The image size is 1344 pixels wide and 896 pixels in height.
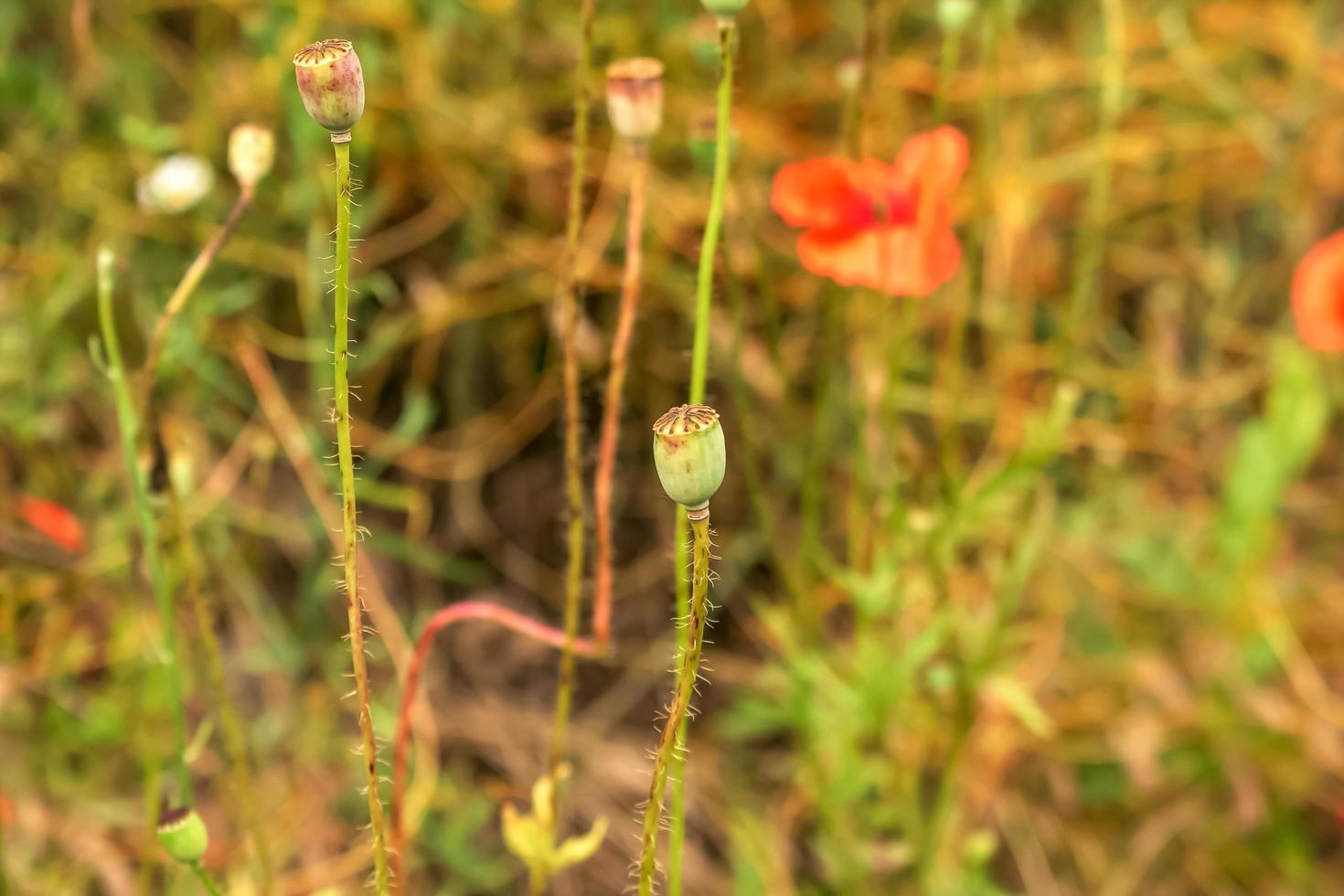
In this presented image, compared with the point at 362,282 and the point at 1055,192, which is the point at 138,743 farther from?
the point at 1055,192

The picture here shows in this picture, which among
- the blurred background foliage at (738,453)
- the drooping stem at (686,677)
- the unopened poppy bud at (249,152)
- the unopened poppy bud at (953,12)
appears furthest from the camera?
the blurred background foliage at (738,453)

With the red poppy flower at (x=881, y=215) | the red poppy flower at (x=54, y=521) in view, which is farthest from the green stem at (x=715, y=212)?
the red poppy flower at (x=54, y=521)

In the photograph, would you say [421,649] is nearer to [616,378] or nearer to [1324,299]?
[616,378]

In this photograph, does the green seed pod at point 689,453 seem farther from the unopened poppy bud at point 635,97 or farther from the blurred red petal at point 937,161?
the blurred red petal at point 937,161

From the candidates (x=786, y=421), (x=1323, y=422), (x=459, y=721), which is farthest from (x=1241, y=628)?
(x=459, y=721)

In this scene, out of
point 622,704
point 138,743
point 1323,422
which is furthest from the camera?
point 1323,422

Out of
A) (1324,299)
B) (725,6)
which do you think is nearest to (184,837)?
(725,6)

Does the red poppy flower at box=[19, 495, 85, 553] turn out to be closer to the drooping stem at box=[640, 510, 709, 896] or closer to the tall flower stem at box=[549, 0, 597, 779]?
the tall flower stem at box=[549, 0, 597, 779]
